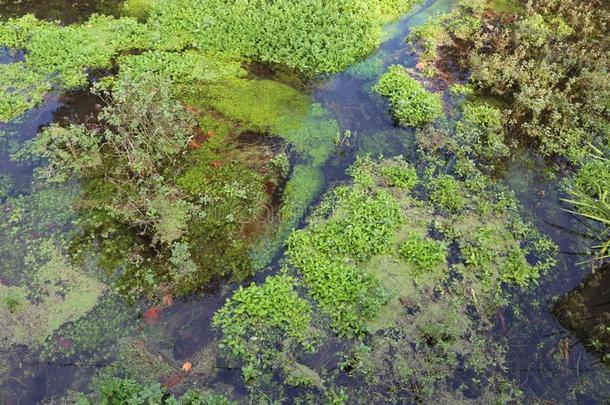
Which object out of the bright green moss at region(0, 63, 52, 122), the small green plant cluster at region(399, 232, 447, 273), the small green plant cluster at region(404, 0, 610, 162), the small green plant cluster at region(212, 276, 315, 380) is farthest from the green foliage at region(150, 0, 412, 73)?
the small green plant cluster at region(212, 276, 315, 380)

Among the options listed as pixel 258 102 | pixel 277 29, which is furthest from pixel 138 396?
pixel 277 29

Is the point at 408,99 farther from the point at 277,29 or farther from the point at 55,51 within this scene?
the point at 55,51

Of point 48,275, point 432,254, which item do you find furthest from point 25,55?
point 432,254

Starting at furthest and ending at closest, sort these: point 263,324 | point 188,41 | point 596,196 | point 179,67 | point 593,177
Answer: point 188,41 → point 179,67 → point 593,177 → point 596,196 → point 263,324

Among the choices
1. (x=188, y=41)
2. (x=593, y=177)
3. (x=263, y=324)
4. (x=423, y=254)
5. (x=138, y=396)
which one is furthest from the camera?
(x=188, y=41)

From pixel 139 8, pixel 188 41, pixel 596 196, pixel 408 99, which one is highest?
pixel 139 8
